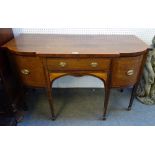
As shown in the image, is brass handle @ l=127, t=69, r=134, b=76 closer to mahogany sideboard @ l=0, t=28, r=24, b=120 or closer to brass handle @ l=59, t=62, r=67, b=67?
brass handle @ l=59, t=62, r=67, b=67

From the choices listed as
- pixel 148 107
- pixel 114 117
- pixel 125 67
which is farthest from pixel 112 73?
pixel 148 107

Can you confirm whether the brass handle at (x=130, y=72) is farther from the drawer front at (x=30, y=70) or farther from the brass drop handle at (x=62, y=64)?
the drawer front at (x=30, y=70)

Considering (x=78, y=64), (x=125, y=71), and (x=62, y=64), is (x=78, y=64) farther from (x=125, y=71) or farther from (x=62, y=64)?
(x=125, y=71)

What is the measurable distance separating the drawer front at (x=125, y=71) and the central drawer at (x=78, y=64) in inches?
3.8

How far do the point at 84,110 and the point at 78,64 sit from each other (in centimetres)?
63

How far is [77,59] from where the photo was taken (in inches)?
43.3

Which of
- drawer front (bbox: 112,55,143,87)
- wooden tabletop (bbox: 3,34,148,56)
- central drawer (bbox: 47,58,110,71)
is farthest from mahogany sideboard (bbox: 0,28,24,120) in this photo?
drawer front (bbox: 112,55,143,87)

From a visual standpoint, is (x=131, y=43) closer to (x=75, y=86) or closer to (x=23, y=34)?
(x=75, y=86)

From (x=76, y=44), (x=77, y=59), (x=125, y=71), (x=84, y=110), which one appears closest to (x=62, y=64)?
(x=77, y=59)

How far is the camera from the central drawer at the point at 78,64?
1.10 meters

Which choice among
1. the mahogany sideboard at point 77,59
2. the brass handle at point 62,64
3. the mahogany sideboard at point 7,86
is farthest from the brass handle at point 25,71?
the brass handle at point 62,64

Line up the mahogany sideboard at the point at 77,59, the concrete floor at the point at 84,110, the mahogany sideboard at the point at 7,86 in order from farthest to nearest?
the concrete floor at the point at 84,110 → the mahogany sideboard at the point at 7,86 → the mahogany sideboard at the point at 77,59

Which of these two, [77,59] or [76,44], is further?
[76,44]

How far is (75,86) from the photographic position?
188cm
